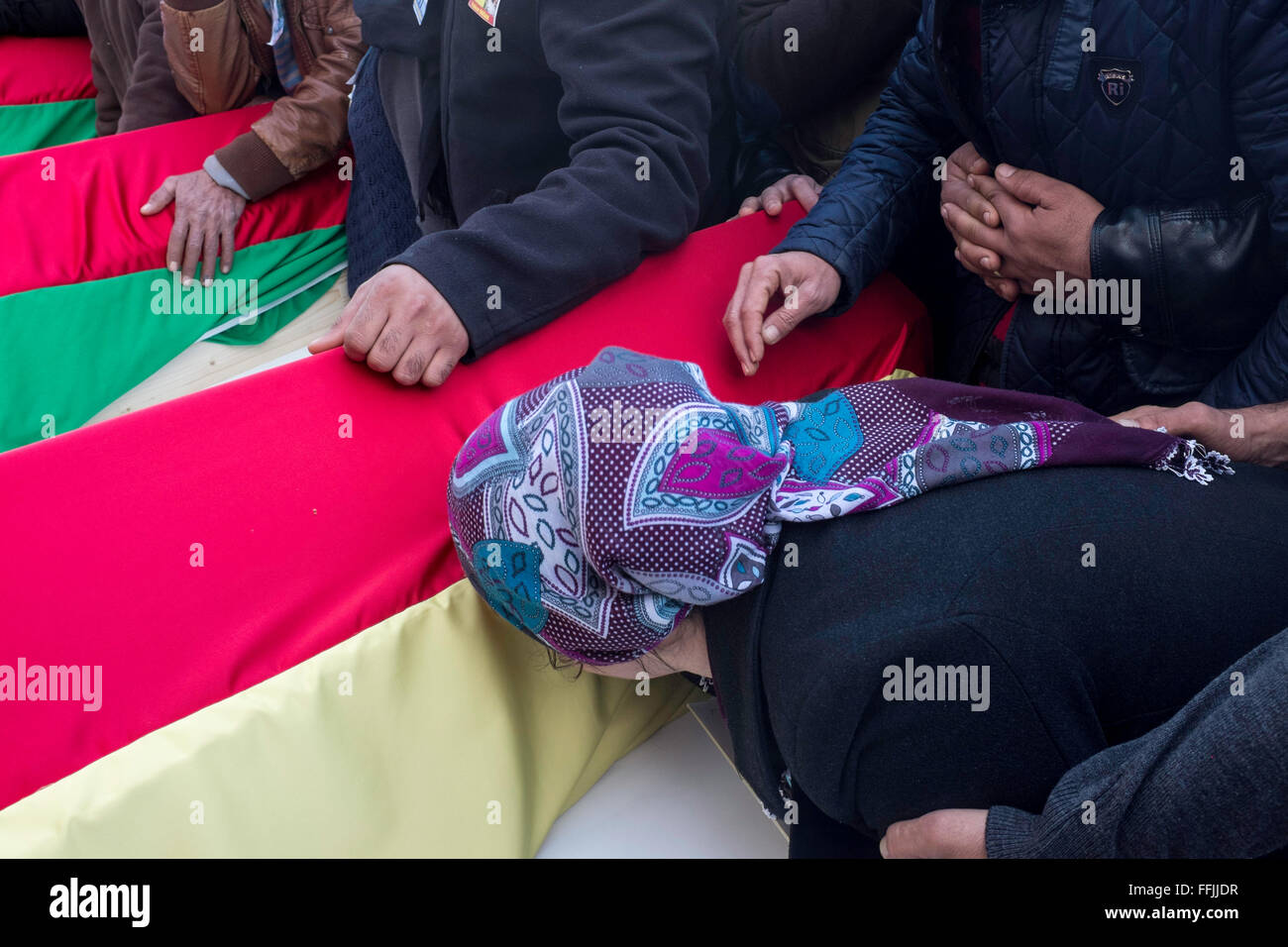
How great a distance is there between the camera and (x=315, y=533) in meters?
0.98

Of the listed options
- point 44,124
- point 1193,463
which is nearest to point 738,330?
point 1193,463

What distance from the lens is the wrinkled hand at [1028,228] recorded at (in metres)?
1.10

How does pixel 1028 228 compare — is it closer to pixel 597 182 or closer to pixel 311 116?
pixel 597 182

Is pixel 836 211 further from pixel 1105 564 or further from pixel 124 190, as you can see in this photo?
pixel 124 190

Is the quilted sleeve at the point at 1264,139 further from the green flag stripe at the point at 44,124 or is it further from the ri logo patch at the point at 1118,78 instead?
the green flag stripe at the point at 44,124

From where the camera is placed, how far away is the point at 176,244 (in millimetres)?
1805

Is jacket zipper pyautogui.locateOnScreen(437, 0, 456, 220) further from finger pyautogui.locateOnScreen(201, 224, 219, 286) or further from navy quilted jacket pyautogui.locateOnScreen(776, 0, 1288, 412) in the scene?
navy quilted jacket pyautogui.locateOnScreen(776, 0, 1288, 412)

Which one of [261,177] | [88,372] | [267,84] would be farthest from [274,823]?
[267,84]

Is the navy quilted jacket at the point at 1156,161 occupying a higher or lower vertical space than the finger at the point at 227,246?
higher

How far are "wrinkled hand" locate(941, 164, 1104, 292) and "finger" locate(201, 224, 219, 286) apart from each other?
4.26 feet

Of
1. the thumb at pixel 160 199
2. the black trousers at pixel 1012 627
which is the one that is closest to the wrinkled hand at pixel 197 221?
the thumb at pixel 160 199

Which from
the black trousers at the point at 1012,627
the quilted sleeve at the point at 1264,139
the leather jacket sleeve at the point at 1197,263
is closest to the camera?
the black trousers at the point at 1012,627

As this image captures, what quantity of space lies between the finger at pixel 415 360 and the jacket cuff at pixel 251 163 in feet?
3.41

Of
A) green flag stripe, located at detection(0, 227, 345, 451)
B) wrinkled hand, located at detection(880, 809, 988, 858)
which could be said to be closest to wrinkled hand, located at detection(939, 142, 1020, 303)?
wrinkled hand, located at detection(880, 809, 988, 858)
